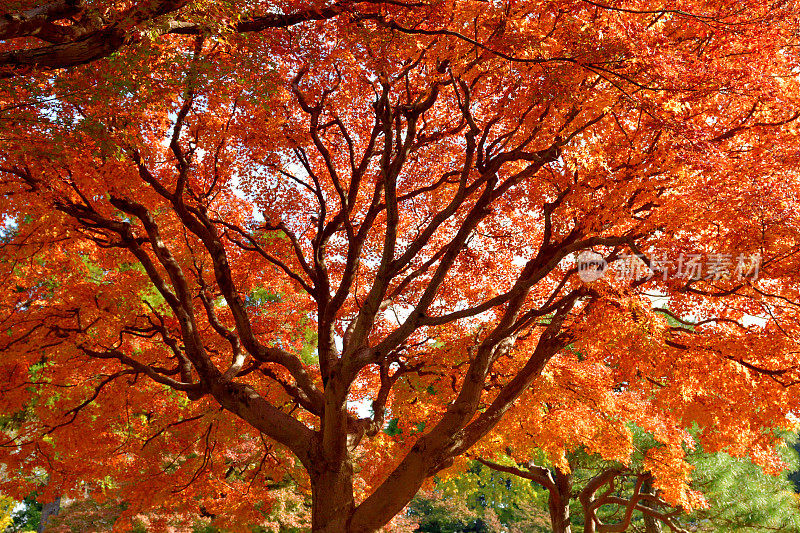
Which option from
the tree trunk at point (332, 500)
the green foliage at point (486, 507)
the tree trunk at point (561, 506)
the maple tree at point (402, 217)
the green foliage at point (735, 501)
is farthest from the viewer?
the green foliage at point (486, 507)

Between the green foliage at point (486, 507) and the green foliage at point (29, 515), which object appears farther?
the green foliage at point (29, 515)

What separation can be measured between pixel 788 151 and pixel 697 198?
0.99m

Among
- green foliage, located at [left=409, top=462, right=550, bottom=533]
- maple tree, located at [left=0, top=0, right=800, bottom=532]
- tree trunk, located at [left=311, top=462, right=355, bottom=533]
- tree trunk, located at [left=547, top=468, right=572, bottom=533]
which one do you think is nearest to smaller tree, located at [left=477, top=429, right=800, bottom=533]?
tree trunk, located at [left=547, top=468, right=572, bottom=533]

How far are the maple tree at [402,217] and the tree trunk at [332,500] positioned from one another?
35 mm

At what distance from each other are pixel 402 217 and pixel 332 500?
218 inches

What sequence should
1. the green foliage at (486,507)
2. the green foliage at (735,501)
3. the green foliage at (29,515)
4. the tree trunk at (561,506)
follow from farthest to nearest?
the green foliage at (29,515)
the green foliage at (486,507)
the green foliage at (735,501)
the tree trunk at (561,506)

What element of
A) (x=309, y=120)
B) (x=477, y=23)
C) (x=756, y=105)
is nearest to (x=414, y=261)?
(x=309, y=120)

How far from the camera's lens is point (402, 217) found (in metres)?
10.7

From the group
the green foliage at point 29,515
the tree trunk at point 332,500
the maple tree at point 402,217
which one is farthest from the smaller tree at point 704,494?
the green foliage at point 29,515

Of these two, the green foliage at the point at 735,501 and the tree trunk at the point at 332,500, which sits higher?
the green foliage at the point at 735,501

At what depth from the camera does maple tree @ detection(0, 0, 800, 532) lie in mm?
5512

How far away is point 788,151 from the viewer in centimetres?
583

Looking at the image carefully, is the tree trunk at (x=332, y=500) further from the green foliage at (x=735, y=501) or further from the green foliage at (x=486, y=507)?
the green foliage at (x=735, y=501)

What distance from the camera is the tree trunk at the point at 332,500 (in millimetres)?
6723
